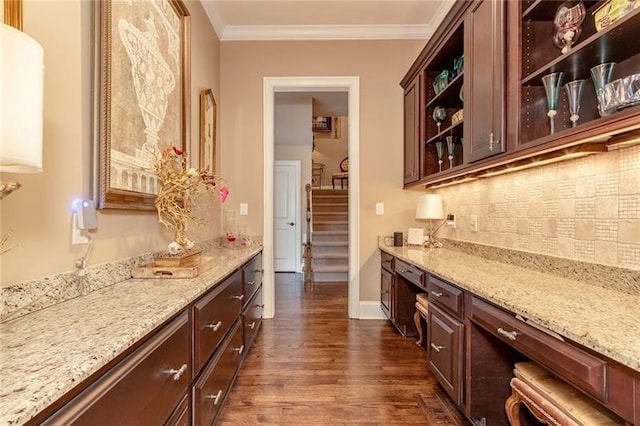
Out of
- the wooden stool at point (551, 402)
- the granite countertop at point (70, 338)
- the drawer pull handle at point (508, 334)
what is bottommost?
the wooden stool at point (551, 402)

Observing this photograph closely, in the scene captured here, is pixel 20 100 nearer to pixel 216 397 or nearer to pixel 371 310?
pixel 216 397

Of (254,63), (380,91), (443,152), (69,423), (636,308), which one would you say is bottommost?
(69,423)

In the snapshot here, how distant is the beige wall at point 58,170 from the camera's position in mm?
1027

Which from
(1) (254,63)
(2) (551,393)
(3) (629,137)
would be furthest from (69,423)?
(1) (254,63)

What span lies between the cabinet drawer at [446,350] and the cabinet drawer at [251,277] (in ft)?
4.21

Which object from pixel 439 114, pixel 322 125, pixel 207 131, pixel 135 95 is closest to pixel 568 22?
pixel 439 114

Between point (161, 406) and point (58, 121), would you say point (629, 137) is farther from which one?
point (58, 121)

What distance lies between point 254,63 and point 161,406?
3.27 metres

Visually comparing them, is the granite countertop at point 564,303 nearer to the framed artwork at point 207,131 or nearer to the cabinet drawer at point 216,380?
the cabinet drawer at point 216,380

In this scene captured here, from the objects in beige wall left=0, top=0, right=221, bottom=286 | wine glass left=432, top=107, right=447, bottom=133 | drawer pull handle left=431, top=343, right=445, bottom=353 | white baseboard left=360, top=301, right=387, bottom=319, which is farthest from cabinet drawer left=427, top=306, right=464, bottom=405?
beige wall left=0, top=0, right=221, bottom=286

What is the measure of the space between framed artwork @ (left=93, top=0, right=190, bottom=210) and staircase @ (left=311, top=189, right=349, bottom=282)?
11.5 ft

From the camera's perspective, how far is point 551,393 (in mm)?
1166

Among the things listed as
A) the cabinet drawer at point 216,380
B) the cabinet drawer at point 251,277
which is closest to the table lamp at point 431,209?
the cabinet drawer at point 251,277

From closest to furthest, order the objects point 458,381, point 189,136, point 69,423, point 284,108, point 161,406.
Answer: point 69,423 < point 161,406 < point 458,381 < point 189,136 < point 284,108
